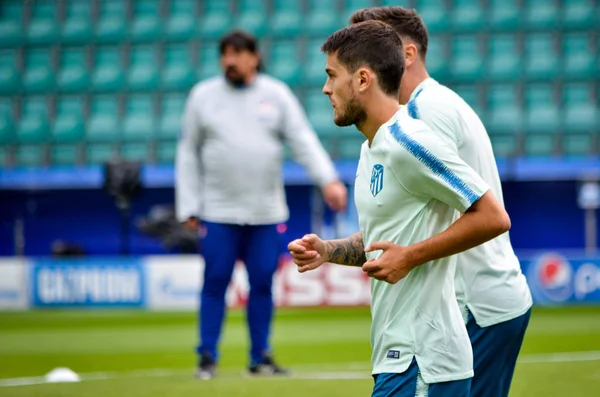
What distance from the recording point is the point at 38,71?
82.6ft

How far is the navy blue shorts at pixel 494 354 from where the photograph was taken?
151 inches

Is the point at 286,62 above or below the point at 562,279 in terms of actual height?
above

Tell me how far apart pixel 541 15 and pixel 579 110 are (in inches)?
106

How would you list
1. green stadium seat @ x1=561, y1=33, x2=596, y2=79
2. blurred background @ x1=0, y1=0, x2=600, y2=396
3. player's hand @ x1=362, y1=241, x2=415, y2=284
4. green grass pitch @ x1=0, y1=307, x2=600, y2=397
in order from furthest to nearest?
green stadium seat @ x1=561, y1=33, x2=596, y2=79
blurred background @ x1=0, y1=0, x2=600, y2=396
green grass pitch @ x1=0, y1=307, x2=600, y2=397
player's hand @ x1=362, y1=241, x2=415, y2=284

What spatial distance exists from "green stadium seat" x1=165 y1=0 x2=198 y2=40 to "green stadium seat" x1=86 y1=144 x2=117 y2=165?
3.32m

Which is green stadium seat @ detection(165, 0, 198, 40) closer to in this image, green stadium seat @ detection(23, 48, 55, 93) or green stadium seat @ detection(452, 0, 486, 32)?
green stadium seat @ detection(23, 48, 55, 93)

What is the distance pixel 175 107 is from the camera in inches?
953

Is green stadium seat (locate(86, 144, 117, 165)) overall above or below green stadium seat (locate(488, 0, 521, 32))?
below

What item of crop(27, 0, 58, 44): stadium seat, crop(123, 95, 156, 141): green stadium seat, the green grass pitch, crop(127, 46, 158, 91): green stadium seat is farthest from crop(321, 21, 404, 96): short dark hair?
crop(27, 0, 58, 44): stadium seat

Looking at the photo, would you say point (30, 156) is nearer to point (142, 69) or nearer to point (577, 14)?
point (142, 69)

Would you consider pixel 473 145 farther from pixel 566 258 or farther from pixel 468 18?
pixel 468 18

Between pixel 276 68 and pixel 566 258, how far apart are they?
32.0 ft

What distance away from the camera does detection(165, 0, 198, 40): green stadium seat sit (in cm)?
2505

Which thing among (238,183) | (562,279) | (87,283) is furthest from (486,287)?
(87,283)
